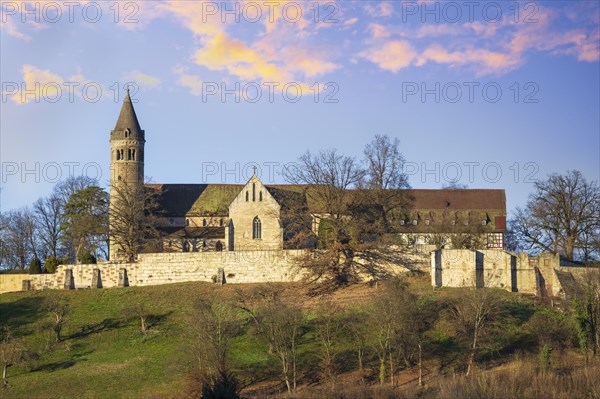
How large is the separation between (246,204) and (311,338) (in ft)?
70.0

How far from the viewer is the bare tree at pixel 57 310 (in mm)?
54000

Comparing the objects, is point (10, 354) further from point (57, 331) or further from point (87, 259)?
point (87, 259)

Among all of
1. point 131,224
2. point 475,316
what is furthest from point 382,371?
point 131,224

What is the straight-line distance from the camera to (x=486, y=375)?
45125mm

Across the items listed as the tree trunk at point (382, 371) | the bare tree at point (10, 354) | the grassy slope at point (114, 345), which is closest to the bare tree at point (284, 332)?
the grassy slope at point (114, 345)

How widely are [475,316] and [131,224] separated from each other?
29724mm

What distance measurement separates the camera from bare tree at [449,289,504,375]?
1949 inches

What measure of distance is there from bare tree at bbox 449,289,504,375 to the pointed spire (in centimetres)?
3568

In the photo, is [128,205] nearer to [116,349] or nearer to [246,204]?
[246,204]

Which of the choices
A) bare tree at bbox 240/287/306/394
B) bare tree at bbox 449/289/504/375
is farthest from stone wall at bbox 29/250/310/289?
bare tree at bbox 449/289/504/375

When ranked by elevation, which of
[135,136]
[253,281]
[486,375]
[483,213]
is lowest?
[486,375]

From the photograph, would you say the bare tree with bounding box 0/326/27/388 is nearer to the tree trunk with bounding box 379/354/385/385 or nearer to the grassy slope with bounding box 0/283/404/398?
the grassy slope with bounding box 0/283/404/398

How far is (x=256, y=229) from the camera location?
69938 millimetres

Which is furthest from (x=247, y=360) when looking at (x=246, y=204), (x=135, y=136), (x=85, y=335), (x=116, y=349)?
(x=135, y=136)
